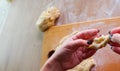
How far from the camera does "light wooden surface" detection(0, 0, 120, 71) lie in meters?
0.85

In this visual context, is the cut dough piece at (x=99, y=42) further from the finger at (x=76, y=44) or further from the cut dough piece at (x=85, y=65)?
the cut dough piece at (x=85, y=65)

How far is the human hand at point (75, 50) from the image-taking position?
→ 587 mm

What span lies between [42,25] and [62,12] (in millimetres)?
117

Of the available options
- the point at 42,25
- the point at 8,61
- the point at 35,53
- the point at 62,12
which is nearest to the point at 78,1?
the point at 62,12

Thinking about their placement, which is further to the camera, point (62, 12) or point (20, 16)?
point (20, 16)

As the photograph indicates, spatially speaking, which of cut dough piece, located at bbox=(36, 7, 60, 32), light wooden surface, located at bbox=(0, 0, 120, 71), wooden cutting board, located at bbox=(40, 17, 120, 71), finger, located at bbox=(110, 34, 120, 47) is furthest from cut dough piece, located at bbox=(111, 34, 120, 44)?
cut dough piece, located at bbox=(36, 7, 60, 32)

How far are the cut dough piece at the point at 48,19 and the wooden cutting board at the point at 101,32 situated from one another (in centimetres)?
2

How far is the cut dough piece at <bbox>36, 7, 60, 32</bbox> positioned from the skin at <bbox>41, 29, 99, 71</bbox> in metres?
0.33

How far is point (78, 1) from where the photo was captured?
944 millimetres

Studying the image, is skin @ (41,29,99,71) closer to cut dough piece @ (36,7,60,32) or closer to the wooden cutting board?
the wooden cutting board

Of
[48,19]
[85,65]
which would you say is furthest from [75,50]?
[48,19]

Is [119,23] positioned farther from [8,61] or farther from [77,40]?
[8,61]

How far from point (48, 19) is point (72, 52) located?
0.37 m

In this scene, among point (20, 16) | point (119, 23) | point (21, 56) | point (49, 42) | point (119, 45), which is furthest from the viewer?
point (20, 16)
